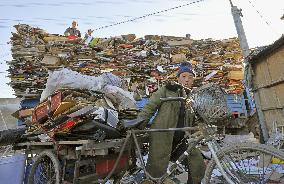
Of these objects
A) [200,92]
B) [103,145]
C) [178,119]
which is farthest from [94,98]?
[200,92]

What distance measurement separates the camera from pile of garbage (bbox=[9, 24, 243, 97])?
538 inches

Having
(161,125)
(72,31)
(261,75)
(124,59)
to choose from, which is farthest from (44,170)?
(72,31)

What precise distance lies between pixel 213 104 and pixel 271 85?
8.23 metres

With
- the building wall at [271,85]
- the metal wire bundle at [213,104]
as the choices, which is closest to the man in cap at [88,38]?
the building wall at [271,85]

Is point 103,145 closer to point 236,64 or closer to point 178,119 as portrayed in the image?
point 178,119

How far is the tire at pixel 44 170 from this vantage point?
434 cm

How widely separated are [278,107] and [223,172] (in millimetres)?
8030

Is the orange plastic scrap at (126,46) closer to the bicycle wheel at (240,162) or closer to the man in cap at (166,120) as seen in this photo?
the man in cap at (166,120)

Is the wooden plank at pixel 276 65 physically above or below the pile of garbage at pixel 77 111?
above

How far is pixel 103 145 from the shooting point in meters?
3.86

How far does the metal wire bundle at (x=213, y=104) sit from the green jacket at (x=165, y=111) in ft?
3.62

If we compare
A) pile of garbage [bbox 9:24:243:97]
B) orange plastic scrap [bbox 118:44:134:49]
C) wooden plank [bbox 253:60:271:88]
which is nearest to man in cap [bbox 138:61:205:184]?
wooden plank [bbox 253:60:271:88]

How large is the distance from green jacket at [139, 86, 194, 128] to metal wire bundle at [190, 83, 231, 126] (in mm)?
1104

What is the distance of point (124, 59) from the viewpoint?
49.8 feet
